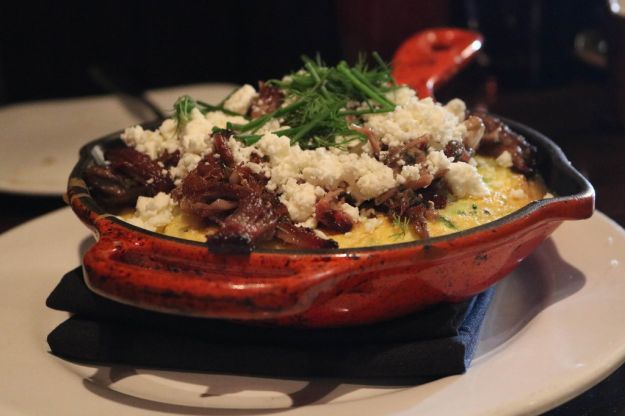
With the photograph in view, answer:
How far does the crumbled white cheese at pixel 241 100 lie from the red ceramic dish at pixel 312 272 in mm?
417

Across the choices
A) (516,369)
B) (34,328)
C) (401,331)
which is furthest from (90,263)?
(516,369)

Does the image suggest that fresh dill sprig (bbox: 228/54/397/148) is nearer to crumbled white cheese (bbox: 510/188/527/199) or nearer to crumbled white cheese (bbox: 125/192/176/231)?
crumbled white cheese (bbox: 125/192/176/231)

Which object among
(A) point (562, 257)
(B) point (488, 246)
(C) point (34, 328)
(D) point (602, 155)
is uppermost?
(B) point (488, 246)

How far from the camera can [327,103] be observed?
136 centimetres

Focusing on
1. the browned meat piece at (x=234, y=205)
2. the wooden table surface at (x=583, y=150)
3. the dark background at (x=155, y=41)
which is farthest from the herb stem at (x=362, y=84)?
the dark background at (x=155, y=41)

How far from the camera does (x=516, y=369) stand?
1.00m

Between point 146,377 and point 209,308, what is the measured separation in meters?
0.30

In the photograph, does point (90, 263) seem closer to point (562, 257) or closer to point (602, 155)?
point (562, 257)

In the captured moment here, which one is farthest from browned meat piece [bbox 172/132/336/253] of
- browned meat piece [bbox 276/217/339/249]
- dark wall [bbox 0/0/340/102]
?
dark wall [bbox 0/0/340/102]

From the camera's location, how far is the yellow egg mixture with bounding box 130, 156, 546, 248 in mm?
1107

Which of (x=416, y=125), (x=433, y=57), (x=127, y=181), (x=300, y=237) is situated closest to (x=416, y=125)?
(x=416, y=125)

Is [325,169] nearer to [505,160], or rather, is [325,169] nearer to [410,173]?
[410,173]

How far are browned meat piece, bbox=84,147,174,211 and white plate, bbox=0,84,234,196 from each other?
27.3 inches

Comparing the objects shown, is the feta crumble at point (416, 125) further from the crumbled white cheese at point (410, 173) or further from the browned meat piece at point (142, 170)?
the browned meat piece at point (142, 170)
